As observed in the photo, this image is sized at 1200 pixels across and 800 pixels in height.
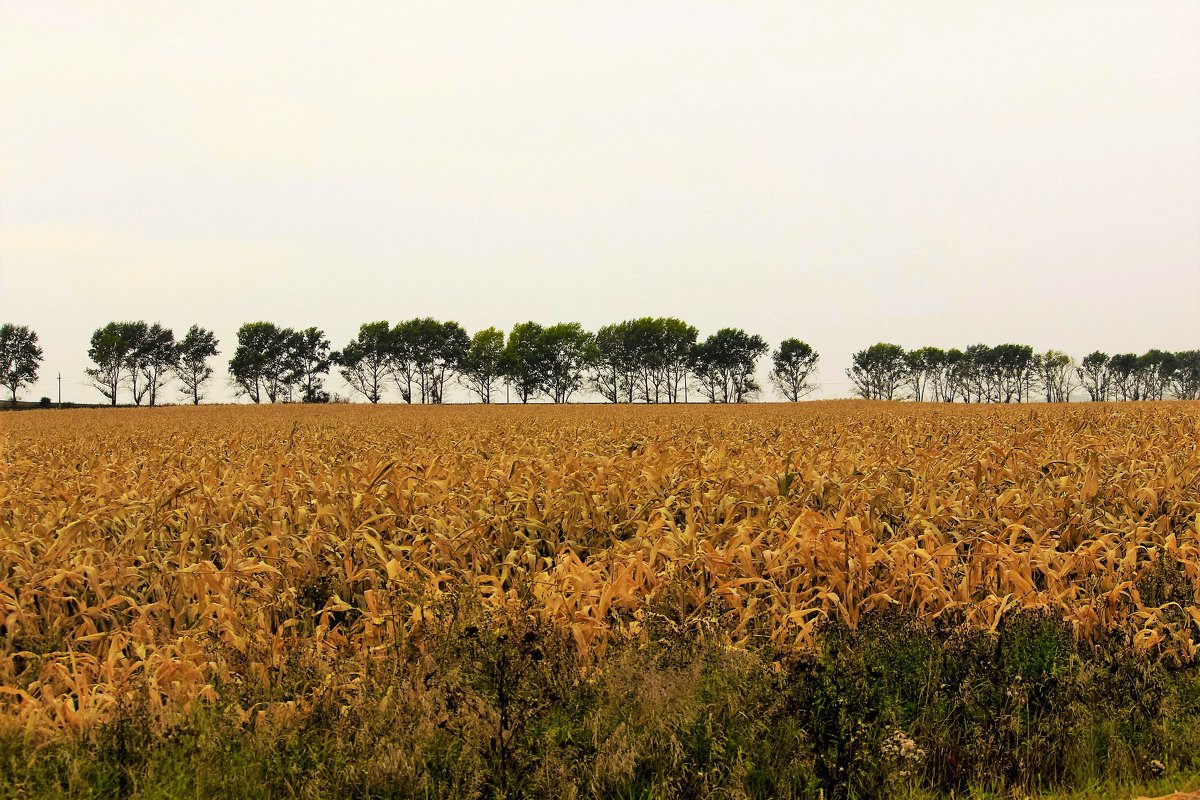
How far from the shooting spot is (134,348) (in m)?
107

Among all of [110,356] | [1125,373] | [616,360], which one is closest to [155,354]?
[110,356]

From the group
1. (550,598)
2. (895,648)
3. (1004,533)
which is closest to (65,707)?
(550,598)

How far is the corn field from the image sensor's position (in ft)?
15.8

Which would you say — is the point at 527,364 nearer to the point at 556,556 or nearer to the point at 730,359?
the point at 730,359

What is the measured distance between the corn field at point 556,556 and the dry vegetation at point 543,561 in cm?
2

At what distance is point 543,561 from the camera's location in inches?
235

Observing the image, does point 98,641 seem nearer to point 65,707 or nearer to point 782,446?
point 65,707

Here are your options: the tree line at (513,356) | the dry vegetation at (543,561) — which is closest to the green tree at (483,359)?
the tree line at (513,356)

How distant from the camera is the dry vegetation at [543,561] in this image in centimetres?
468

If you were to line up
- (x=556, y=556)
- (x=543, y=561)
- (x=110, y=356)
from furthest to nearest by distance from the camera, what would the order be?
(x=110, y=356), (x=556, y=556), (x=543, y=561)

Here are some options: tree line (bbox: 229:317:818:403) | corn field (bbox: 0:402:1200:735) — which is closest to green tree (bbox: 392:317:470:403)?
tree line (bbox: 229:317:818:403)

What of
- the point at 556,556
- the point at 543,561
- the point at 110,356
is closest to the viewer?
the point at 543,561

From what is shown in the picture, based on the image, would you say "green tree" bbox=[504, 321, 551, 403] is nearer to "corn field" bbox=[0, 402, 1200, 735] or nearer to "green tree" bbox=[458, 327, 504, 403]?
"green tree" bbox=[458, 327, 504, 403]

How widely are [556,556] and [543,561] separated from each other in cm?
21
